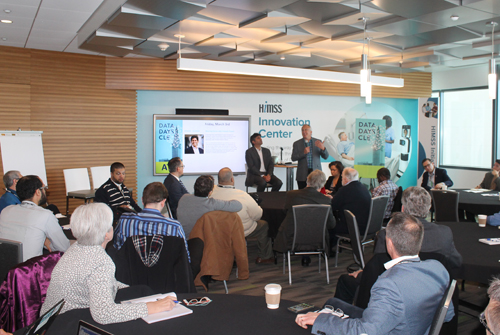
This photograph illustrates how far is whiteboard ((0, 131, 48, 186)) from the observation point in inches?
269

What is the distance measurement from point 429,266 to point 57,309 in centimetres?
166

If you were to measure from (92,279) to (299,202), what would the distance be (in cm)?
316

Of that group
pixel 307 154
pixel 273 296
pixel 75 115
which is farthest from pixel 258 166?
pixel 273 296

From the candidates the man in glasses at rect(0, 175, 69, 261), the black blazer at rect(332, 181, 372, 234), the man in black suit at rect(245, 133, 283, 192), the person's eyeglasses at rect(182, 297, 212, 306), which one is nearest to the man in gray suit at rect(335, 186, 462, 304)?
the person's eyeglasses at rect(182, 297, 212, 306)

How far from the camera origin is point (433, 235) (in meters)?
2.85

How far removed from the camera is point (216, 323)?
1.82 metres

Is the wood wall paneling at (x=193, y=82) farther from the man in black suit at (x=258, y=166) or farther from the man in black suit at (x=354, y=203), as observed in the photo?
the man in black suit at (x=354, y=203)

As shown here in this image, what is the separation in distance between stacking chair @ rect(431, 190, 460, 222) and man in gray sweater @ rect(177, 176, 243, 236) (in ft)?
10.8

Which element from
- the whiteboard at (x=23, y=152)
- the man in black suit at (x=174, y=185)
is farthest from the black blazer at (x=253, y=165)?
the whiteboard at (x=23, y=152)

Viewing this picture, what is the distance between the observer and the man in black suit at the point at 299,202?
4586mm

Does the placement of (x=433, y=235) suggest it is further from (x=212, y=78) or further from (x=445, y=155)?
(x=445, y=155)

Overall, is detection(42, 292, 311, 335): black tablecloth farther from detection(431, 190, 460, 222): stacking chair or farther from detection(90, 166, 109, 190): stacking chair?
detection(90, 166, 109, 190): stacking chair

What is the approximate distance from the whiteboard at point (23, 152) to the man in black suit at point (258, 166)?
147 inches

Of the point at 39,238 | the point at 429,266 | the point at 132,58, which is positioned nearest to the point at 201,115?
the point at 132,58
